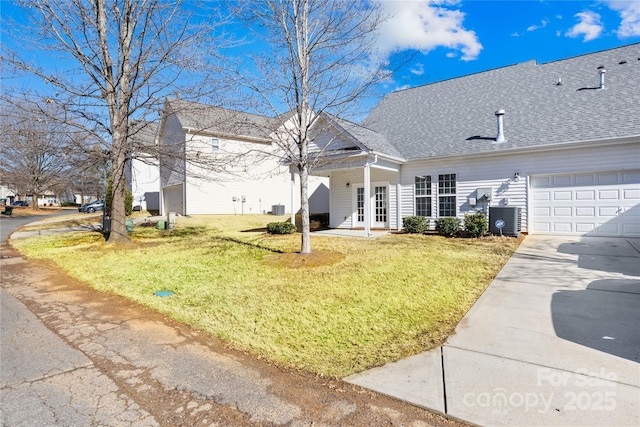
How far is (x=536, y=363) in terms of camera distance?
3246 mm

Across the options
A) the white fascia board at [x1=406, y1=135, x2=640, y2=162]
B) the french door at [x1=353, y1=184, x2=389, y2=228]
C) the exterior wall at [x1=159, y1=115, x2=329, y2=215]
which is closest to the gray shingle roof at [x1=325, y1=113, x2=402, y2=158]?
the french door at [x1=353, y1=184, x2=389, y2=228]

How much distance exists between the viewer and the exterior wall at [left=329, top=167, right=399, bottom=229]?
583 inches

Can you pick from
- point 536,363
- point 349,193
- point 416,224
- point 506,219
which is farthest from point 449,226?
point 536,363

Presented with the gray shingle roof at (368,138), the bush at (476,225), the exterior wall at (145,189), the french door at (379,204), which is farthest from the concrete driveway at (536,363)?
the exterior wall at (145,189)

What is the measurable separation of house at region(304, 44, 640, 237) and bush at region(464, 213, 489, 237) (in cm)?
96

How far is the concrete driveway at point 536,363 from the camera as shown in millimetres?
2576

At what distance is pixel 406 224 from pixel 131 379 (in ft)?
37.8

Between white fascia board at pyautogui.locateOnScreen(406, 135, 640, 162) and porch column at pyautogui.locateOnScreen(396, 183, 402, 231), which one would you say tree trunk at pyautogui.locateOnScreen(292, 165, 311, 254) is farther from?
white fascia board at pyautogui.locateOnScreen(406, 135, 640, 162)

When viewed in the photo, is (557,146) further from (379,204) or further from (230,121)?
(230,121)

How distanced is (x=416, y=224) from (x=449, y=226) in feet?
4.24

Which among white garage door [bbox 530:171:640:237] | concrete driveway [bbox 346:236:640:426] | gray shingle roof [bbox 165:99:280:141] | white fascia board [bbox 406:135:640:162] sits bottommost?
concrete driveway [bbox 346:236:640:426]

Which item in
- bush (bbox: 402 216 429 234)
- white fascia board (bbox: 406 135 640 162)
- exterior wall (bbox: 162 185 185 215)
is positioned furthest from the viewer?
exterior wall (bbox: 162 185 185 215)

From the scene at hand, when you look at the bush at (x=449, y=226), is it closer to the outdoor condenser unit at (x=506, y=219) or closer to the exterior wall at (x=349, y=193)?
the outdoor condenser unit at (x=506, y=219)

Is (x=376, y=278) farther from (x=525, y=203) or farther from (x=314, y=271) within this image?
(x=525, y=203)
